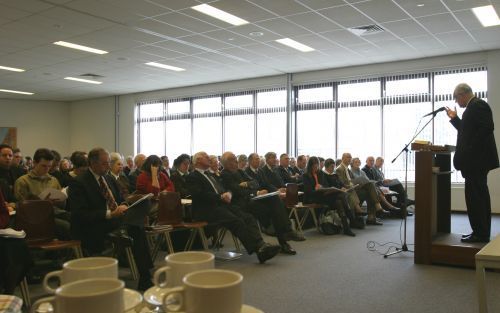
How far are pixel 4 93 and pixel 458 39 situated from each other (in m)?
13.8

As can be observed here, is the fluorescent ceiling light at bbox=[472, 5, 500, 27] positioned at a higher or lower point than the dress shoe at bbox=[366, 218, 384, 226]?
higher

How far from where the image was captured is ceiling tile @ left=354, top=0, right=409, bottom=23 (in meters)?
6.63

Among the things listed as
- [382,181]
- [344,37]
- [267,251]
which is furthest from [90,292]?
[382,181]

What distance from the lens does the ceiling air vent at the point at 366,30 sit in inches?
310

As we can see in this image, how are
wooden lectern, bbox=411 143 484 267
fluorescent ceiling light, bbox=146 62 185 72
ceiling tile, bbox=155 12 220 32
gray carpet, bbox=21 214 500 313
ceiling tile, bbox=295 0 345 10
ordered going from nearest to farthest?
1. gray carpet, bbox=21 214 500 313
2. wooden lectern, bbox=411 143 484 267
3. ceiling tile, bbox=295 0 345 10
4. ceiling tile, bbox=155 12 220 32
5. fluorescent ceiling light, bbox=146 62 185 72

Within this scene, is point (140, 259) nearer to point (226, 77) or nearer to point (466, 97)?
point (466, 97)

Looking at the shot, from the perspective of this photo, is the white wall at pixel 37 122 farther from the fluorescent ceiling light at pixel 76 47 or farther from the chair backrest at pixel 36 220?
the chair backrest at pixel 36 220

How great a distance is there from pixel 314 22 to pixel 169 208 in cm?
426

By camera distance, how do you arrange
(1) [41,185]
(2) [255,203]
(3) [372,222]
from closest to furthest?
(1) [41,185] → (2) [255,203] → (3) [372,222]

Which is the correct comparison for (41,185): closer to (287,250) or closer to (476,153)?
(287,250)

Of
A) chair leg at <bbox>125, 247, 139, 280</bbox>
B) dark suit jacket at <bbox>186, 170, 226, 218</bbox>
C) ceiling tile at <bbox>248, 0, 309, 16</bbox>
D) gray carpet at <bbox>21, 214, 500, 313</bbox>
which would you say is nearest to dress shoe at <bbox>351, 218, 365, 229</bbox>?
gray carpet at <bbox>21, 214, 500, 313</bbox>

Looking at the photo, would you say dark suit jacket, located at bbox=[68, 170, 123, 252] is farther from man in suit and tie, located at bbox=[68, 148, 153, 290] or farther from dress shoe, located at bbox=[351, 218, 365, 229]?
dress shoe, located at bbox=[351, 218, 365, 229]

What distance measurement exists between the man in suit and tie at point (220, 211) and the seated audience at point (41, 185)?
1.42 metres

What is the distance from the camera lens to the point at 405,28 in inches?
312
